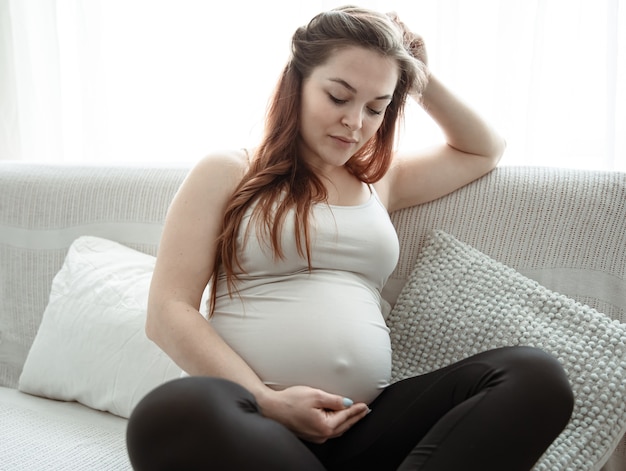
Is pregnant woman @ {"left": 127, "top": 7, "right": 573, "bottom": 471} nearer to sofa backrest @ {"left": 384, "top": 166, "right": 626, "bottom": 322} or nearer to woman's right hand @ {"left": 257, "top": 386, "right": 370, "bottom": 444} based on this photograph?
woman's right hand @ {"left": 257, "top": 386, "right": 370, "bottom": 444}

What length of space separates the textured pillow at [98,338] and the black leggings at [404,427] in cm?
50

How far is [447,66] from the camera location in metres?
1.86

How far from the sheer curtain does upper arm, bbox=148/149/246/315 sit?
53 cm

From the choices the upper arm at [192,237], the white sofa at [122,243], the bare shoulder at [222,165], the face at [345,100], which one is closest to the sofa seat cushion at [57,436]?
the white sofa at [122,243]

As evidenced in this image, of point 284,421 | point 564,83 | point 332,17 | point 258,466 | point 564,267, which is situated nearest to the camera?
point 258,466

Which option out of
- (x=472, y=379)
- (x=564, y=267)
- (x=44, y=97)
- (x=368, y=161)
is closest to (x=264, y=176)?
(x=368, y=161)

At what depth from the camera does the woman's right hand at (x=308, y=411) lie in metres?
1.12

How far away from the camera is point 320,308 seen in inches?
49.1

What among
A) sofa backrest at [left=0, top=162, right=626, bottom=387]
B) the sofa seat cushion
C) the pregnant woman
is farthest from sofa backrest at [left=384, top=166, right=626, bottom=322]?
the sofa seat cushion

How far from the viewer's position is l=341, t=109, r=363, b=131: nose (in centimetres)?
128

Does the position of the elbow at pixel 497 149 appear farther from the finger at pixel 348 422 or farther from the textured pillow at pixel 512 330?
the finger at pixel 348 422

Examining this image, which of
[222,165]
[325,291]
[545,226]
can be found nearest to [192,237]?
[222,165]

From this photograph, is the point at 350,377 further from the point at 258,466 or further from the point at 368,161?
the point at 368,161

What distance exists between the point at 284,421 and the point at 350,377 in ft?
0.47
